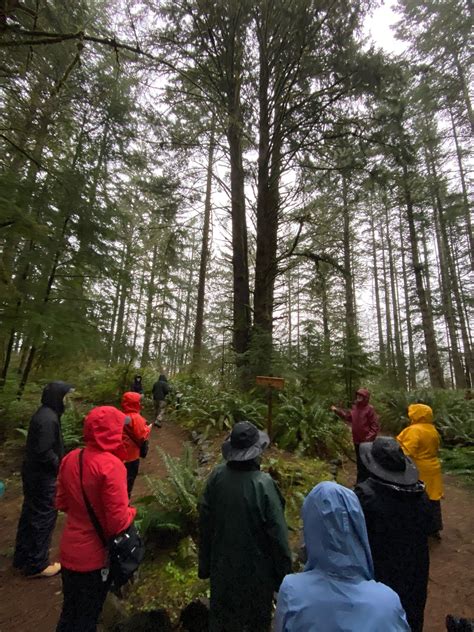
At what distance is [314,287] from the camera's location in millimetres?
10961

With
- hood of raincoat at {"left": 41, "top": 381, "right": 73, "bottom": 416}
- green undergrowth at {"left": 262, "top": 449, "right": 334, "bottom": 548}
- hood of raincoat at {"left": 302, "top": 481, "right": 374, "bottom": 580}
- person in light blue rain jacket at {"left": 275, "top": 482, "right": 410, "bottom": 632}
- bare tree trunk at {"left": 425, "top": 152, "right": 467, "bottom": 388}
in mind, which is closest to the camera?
person in light blue rain jacket at {"left": 275, "top": 482, "right": 410, "bottom": 632}

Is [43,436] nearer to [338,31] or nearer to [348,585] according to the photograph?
[348,585]

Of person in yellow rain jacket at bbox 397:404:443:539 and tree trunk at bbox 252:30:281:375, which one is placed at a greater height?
tree trunk at bbox 252:30:281:375

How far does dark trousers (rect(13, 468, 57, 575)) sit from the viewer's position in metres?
3.76

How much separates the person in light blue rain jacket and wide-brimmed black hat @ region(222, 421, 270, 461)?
87 cm

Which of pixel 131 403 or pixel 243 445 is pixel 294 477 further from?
pixel 243 445

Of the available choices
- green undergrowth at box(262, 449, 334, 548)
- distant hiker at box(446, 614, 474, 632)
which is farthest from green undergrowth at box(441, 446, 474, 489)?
distant hiker at box(446, 614, 474, 632)

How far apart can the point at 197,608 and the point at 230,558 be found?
1078 mm

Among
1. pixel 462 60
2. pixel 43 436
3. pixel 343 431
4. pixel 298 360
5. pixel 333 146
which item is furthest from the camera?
pixel 462 60

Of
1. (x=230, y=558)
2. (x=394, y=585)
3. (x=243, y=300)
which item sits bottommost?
(x=394, y=585)

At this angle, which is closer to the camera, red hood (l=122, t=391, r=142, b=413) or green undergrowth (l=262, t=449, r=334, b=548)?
green undergrowth (l=262, t=449, r=334, b=548)

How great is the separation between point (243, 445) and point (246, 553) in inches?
29.1

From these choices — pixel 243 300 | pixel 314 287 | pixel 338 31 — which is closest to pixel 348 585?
pixel 243 300

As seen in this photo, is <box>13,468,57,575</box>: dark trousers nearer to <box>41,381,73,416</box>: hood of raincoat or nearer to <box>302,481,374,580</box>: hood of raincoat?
<box>41,381,73,416</box>: hood of raincoat
